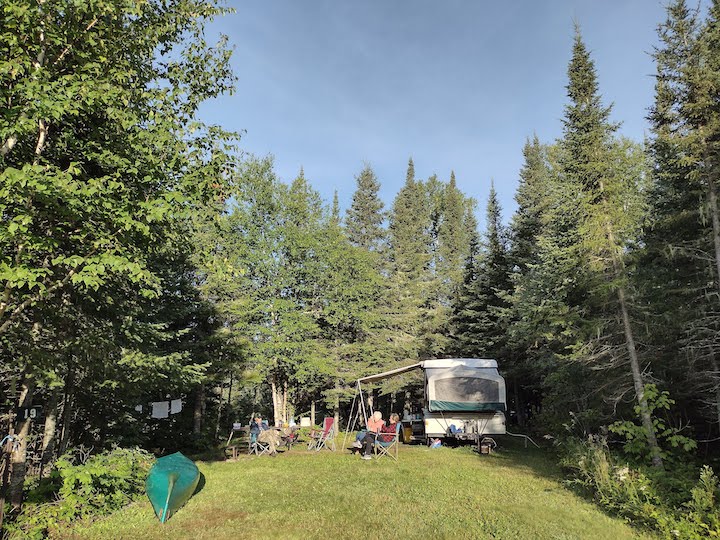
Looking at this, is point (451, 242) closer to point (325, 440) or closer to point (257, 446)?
point (325, 440)

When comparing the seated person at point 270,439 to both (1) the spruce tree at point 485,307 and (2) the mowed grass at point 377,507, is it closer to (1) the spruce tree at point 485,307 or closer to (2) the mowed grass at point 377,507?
(2) the mowed grass at point 377,507

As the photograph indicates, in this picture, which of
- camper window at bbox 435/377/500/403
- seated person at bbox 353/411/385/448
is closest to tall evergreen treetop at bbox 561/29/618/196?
camper window at bbox 435/377/500/403

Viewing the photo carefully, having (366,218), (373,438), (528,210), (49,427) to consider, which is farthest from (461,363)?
(366,218)

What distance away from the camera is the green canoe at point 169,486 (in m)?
7.09

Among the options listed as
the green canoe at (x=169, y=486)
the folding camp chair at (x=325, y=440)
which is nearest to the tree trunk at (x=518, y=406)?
the folding camp chair at (x=325, y=440)

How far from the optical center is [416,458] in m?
12.8

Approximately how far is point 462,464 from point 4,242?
440 inches

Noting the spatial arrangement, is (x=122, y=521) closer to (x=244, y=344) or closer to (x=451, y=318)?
(x=244, y=344)

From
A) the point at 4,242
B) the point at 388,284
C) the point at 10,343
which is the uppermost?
the point at 388,284

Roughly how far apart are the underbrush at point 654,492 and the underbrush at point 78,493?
860cm

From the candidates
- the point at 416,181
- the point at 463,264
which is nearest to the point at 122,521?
the point at 463,264

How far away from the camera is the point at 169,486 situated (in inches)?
284

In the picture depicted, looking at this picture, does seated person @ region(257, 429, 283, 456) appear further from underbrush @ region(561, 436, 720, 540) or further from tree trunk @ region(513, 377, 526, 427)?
tree trunk @ region(513, 377, 526, 427)

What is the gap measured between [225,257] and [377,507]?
513 centimetres
